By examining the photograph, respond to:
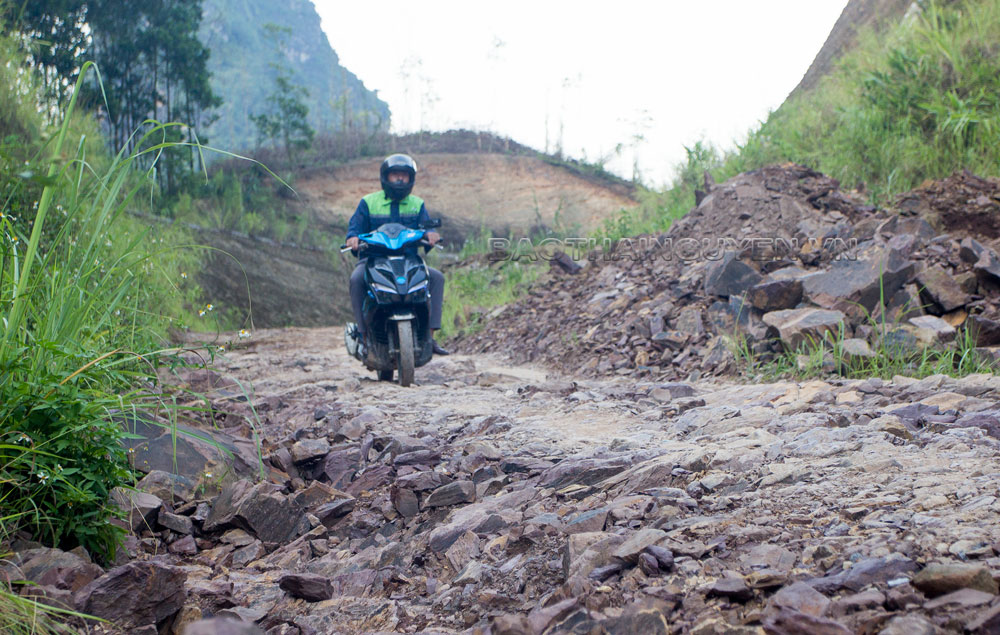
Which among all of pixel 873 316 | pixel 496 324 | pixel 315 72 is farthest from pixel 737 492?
pixel 315 72

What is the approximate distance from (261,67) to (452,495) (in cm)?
7605

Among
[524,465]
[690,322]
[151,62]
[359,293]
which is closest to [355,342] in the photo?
[359,293]

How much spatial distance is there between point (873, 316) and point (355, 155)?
21017mm

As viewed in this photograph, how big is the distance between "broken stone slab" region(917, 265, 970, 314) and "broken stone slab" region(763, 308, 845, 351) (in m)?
0.67

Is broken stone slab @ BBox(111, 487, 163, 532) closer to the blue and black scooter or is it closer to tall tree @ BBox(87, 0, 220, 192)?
the blue and black scooter

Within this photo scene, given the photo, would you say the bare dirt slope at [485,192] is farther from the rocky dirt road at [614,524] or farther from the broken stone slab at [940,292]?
the rocky dirt road at [614,524]

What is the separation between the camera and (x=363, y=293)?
611 cm

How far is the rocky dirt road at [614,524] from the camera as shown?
147cm

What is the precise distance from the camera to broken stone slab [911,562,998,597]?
4.33ft

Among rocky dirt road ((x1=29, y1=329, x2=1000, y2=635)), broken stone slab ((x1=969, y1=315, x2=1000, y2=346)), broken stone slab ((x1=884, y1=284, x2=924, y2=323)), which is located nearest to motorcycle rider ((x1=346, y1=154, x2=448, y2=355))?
rocky dirt road ((x1=29, y1=329, x2=1000, y2=635))

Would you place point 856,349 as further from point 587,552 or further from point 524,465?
point 587,552

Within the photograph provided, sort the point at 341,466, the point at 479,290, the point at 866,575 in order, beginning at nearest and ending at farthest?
the point at 866,575 < the point at 341,466 < the point at 479,290

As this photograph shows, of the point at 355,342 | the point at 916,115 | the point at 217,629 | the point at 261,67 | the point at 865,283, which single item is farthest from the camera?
the point at 261,67

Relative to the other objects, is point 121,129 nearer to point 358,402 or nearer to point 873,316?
point 358,402
